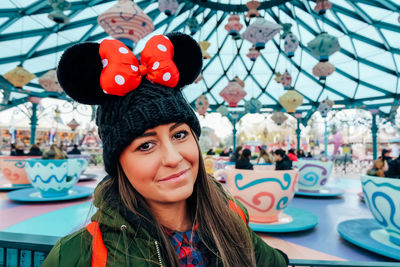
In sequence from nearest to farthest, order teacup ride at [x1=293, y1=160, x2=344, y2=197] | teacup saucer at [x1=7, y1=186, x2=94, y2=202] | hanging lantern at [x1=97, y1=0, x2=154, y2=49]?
hanging lantern at [x1=97, y1=0, x2=154, y2=49] < teacup saucer at [x1=7, y1=186, x2=94, y2=202] < teacup ride at [x1=293, y1=160, x2=344, y2=197]

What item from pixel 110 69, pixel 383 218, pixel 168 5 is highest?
pixel 168 5

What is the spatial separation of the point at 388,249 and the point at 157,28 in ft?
34.4

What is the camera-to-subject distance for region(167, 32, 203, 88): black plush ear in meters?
1.18

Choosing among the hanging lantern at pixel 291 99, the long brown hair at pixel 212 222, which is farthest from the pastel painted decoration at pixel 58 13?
the hanging lantern at pixel 291 99

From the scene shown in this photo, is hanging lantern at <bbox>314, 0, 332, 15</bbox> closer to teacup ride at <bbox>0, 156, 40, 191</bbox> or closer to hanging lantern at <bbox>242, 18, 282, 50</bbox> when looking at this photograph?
hanging lantern at <bbox>242, 18, 282, 50</bbox>

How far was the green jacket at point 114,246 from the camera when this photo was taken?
85 centimetres

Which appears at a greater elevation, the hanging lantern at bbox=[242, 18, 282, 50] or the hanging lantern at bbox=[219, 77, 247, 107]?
the hanging lantern at bbox=[242, 18, 282, 50]

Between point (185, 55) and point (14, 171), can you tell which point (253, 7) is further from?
point (14, 171)

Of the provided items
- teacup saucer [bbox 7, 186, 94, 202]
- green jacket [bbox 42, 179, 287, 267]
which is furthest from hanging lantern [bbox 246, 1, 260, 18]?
green jacket [bbox 42, 179, 287, 267]

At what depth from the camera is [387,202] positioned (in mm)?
2742

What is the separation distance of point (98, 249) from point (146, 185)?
259 millimetres

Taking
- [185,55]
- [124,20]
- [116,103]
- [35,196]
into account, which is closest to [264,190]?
[185,55]

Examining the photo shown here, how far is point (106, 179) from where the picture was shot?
1.14m

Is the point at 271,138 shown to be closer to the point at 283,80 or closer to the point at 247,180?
the point at 283,80
